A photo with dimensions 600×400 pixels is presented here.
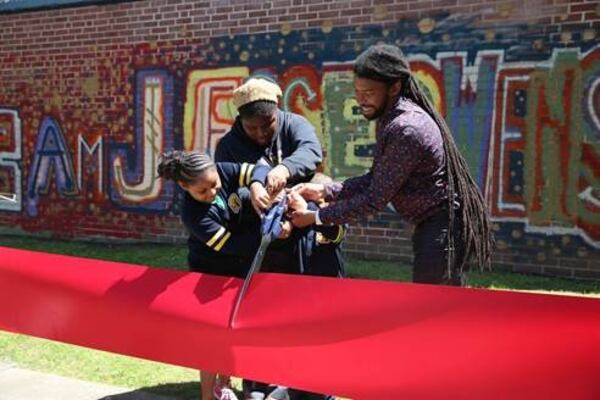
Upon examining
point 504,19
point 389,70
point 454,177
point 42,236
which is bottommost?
point 42,236

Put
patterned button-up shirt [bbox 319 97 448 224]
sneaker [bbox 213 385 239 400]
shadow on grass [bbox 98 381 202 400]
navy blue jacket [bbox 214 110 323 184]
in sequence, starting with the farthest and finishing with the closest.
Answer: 1. shadow on grass [bbox 98 381 202 400]
2. sneaker [bbox 213 385 239 400]
3. navy blue jacket [bbox 214 110 323 184]
4. patterned button-up shirt [bbox 319 97 448 224]

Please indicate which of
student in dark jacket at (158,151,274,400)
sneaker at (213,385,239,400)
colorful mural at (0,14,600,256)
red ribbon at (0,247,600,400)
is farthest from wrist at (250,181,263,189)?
colorful mural at (0,14,600,256)

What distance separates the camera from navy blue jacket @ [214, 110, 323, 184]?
3.16 m

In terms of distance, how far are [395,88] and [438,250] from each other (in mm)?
698

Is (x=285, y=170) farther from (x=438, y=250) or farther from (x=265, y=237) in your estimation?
(x=438, y=250)

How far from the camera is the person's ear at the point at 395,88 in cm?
263

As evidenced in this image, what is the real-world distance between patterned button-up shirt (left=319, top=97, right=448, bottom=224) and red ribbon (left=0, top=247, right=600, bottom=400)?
0.38 metres

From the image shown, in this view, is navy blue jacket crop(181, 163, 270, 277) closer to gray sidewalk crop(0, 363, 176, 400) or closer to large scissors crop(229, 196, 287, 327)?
large scissors crop(229, 196, 287, 327)

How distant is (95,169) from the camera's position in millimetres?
8844

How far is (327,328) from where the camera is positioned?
2338 millimetres

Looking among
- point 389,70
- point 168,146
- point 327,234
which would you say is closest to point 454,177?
point 389,70

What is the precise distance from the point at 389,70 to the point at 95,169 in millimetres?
7043

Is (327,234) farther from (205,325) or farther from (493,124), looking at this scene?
(493,124)

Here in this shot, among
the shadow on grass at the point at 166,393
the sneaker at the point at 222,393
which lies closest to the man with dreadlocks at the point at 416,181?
the sneaker at the point at 222,393
